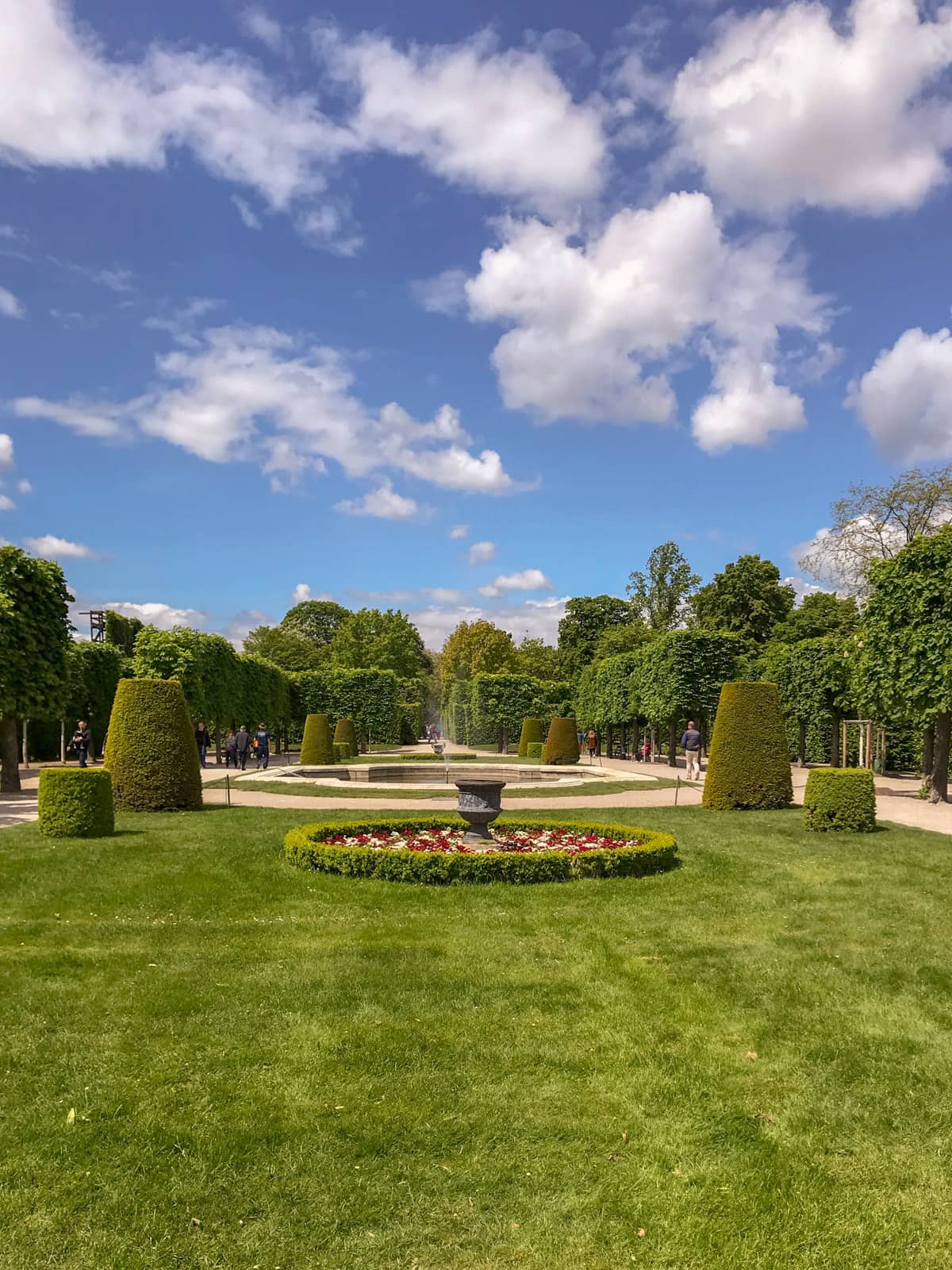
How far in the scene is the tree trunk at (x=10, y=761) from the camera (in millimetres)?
20141

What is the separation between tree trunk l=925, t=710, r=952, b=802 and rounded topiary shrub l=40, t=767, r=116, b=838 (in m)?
17.3

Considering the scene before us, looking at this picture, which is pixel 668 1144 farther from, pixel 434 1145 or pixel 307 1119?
pixel 307 1119

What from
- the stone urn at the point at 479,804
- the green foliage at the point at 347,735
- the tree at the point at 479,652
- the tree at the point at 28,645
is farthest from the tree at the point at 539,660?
the stone urn at the point at 479,804

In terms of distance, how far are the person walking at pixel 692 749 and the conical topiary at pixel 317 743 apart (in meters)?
13.7

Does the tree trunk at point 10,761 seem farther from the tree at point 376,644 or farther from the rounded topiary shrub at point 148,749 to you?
the tree at point 376,644

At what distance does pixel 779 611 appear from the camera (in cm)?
5288

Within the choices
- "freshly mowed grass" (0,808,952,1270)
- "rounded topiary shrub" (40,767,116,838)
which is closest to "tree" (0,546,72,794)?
Result: "rounded topiary shrub" (40,767,116,838)

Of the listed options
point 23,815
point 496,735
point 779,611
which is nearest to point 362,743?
point 496,735

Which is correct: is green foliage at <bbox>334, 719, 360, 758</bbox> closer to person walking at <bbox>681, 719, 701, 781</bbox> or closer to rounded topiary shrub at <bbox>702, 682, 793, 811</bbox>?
person walking at <bbox>681, 719, 701, 781</bbox>

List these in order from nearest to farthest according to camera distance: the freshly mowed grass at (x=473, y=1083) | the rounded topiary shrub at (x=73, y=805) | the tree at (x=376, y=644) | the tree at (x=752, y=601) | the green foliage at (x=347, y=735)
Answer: the freshly mowed grass at (x=473, y=1083), the rounded topiary shrub at (x=73, y=805), the green foliage at (x=347, y=735), the tree at (x=752, y=601), the tree at (x=376, y=644)

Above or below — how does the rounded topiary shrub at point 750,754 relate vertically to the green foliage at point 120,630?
below

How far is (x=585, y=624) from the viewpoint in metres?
66.7

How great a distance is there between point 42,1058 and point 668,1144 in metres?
3.79

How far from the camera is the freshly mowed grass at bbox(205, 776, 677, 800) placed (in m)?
20.5
